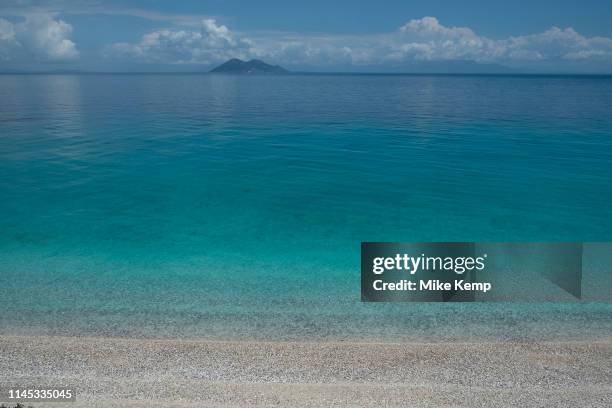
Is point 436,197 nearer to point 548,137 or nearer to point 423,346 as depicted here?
point 423,346

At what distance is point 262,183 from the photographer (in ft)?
76.8

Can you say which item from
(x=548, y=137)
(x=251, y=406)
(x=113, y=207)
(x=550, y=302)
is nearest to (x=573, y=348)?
(x=550, y=302)

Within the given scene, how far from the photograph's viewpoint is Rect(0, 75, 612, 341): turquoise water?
10.6 meters

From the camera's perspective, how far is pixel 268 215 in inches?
741
